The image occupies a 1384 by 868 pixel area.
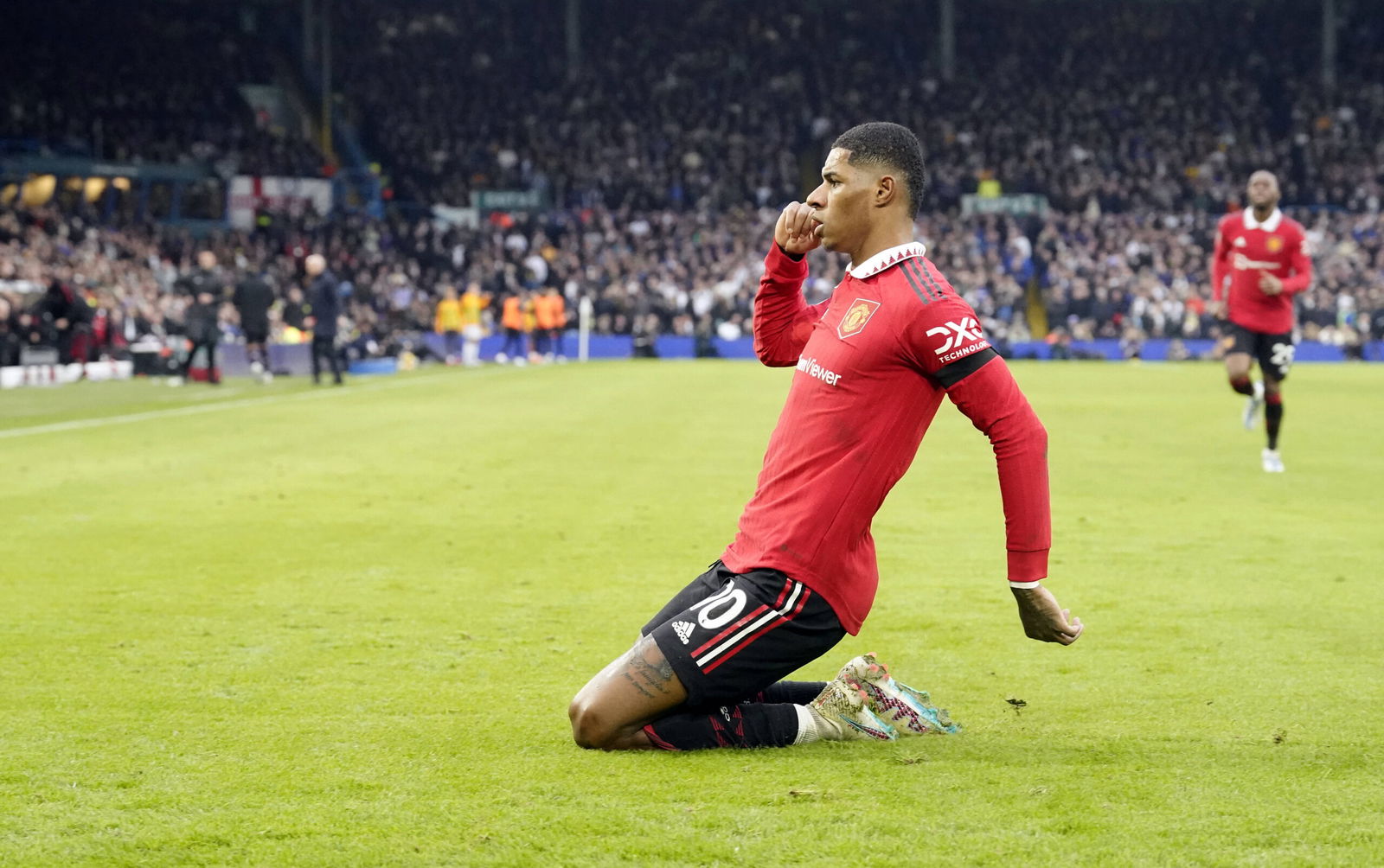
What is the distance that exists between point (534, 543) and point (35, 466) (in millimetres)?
5843

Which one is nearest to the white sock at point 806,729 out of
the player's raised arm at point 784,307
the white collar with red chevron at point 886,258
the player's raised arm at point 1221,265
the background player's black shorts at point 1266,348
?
the player's raised arm at point 784,307

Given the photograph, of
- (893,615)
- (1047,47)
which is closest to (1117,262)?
(1047,47)

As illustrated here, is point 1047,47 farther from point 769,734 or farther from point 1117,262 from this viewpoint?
point 769,734

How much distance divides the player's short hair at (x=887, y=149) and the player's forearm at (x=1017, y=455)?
625 millimetres

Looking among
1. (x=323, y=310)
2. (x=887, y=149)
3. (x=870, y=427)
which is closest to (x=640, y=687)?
(x=870, y=427)

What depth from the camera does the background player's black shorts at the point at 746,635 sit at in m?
4.23

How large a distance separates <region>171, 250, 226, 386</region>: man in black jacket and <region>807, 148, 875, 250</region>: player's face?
855 inches

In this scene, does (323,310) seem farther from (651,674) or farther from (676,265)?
(676,265)

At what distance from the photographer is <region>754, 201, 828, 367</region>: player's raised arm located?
15.0 ft

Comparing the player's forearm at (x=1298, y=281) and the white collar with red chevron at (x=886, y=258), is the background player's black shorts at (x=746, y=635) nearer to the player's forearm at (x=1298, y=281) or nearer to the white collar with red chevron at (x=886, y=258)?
the white collar with red chevron at (x=886, y=258)

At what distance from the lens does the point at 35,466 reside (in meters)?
12.2

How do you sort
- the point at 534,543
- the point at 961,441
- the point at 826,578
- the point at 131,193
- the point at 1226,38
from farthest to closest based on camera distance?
1. the point at 1226,38
2. the point at 131,193
3. the point at 961,441
4. the point at 534,543
5. the point at 826,578

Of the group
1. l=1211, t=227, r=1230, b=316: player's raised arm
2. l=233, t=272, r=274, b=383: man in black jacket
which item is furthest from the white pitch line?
l=1211, t=227, r=1230, b=316: player's raised arm

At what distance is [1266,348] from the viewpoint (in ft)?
42.5
